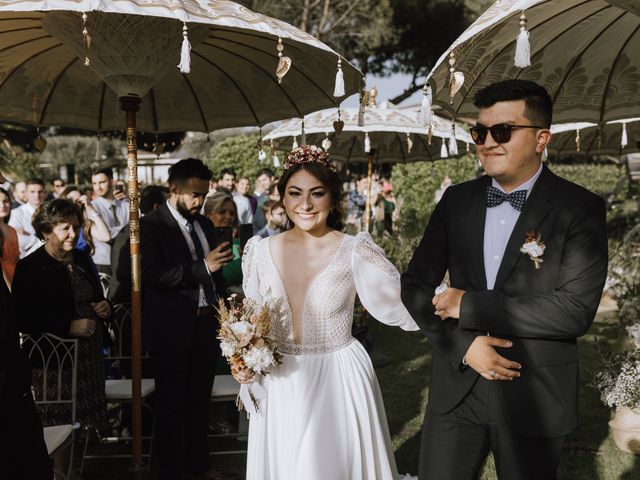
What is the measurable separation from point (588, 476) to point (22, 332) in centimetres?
384

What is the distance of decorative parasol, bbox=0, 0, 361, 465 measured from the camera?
10.7 ft

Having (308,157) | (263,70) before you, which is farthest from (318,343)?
(263,70)

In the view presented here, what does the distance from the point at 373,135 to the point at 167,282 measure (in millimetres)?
5702

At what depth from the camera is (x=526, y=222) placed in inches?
98.3

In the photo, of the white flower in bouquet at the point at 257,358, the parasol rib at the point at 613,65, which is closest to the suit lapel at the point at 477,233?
the white flower in bouquet at the point at 257,358

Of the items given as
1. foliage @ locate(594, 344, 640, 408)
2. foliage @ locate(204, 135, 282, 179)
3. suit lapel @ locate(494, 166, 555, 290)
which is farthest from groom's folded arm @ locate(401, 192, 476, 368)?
foliage @ locate(204, 135, 282, 179)

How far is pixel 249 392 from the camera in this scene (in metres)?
3.22

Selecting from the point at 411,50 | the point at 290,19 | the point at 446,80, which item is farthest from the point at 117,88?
the point at 411,50

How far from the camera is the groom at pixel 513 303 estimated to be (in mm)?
2408

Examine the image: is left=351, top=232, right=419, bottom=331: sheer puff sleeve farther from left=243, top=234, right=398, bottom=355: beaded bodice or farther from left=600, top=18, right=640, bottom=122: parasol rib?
left=600, top=18, right=640, bottom=122: parasol rib

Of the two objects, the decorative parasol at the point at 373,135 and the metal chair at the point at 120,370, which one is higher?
the decorative parasol at the point at 373,135

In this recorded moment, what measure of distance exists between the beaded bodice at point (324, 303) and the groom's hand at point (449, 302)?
80cm

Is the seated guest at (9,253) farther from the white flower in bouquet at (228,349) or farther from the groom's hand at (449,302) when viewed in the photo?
the groom's hand at (449,302)

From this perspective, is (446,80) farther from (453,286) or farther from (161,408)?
(161,408)
